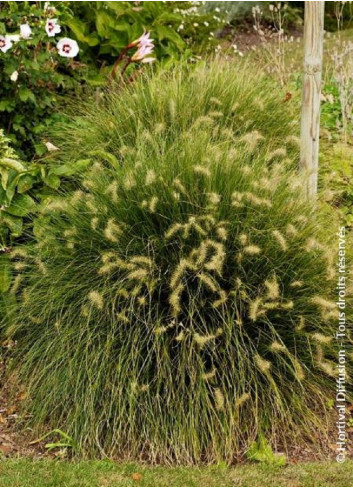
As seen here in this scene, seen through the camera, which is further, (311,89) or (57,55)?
(57,55)

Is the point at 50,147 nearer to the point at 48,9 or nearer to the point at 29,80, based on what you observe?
the point at 29,80

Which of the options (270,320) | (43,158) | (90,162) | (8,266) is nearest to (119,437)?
(270,320)

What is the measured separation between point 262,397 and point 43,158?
2368 millimetres

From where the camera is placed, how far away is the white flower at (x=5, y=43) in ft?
16.0

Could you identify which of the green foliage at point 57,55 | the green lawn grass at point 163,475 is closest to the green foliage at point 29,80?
the green foliage at point 57,55

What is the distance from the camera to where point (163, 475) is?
369 centimetres

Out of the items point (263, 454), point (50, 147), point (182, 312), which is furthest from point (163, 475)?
point (50, 147)

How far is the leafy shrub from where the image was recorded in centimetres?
387

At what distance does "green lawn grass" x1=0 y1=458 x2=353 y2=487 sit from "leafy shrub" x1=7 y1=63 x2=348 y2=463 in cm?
13

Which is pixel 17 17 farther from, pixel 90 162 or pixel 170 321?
pixel 170 321

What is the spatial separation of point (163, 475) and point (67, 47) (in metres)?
2.89

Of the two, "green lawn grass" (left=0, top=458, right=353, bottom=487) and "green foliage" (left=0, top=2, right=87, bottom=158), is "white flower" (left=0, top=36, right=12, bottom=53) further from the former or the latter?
"green lawn grass" (left=0, top=458, right=353, bottom=487)

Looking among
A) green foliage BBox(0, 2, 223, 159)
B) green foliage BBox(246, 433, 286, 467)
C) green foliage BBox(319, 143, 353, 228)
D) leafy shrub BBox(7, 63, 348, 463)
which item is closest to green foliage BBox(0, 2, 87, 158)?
green foliage BBox(0, 2, 223, 159)

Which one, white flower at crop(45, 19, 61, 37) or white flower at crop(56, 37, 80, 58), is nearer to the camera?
white flower at crop(45, 19, 61, 37)
